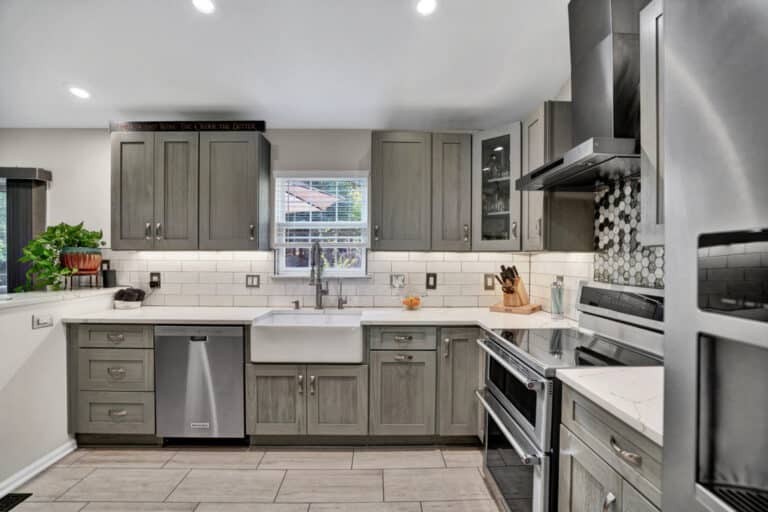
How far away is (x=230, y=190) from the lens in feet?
9.93

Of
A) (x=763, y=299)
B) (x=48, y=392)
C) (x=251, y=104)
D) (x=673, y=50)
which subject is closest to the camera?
(x=763, y=299)

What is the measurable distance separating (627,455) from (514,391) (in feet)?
2.65

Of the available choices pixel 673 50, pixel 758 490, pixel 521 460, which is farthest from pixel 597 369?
pixel 673 50

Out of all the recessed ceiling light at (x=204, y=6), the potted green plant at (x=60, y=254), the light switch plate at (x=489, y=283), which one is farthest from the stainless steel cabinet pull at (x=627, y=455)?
the potted green plant at (x=60, y=254)

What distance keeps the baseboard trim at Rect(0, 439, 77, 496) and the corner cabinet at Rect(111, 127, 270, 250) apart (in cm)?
145

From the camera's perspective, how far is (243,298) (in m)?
3.30

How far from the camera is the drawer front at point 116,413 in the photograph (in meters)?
2.66

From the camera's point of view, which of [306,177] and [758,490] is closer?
[758,490]

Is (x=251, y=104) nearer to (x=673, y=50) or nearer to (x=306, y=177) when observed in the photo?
(x=306, y=177)

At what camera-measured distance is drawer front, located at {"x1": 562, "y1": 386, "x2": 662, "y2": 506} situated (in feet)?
3.21

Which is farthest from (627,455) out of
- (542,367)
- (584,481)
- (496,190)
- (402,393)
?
(496,190)

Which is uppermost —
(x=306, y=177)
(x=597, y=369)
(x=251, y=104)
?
(x=251, y=104)

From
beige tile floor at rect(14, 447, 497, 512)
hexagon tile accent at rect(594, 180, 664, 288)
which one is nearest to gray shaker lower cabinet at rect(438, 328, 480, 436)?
beige tile floor at rect(14, 447, 497, 512)

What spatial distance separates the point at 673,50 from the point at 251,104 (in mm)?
2846
